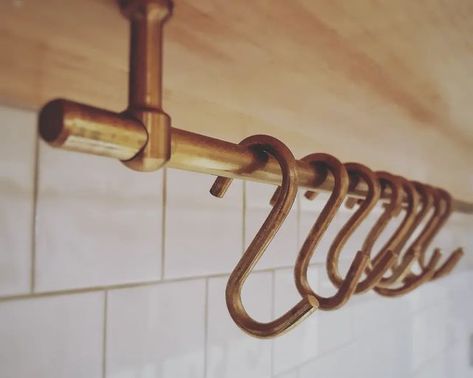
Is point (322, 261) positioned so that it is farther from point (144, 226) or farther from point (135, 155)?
point (135, 155)

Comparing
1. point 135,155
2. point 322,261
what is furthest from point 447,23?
point 322,261

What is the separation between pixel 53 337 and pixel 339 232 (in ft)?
0.88

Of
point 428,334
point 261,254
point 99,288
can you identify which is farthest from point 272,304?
point 428,334

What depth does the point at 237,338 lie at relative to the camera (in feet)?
2.00

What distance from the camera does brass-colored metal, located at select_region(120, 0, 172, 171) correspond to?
23cm

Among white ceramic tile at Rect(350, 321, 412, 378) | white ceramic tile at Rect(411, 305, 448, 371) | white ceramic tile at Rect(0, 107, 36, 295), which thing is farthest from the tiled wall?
white ceramic tile at Rect(411, 305, 448, 371)

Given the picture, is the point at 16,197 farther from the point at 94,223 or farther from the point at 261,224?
the point at 261,224

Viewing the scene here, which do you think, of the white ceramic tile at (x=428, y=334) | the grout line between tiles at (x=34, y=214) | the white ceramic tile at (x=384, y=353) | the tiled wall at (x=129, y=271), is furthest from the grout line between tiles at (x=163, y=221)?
the white ceramic tile at (x=428, y=334)

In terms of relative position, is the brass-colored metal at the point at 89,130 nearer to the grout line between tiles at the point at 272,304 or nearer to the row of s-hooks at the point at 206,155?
the row of s-hooks at the point at 206,155

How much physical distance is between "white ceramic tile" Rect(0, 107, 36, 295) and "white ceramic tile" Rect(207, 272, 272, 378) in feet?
0.78

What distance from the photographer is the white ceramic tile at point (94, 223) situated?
0.40 meters

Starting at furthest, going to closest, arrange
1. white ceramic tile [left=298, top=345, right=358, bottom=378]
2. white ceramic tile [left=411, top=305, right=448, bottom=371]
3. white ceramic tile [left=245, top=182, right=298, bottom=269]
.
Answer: white ceramic tile [left=411, top=305, right=448, bottom=371] < white ceramic tile [left=298, top=345, right=358, bottom=378] < white ceramic tile [left=245, top=182, right=298, bottom=269]

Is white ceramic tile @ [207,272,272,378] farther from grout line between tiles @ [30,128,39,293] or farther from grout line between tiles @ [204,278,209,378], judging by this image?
grout line between tiles @ [30,128,39,293]

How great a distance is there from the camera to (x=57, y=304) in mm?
408
